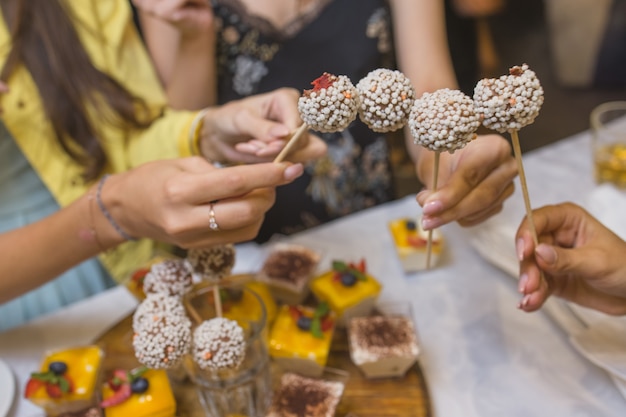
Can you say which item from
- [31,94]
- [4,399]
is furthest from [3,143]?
[4,399]

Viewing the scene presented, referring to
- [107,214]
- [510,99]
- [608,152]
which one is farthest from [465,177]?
[608,152]

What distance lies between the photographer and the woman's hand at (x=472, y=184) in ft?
2.60

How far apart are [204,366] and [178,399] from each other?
0.20 m

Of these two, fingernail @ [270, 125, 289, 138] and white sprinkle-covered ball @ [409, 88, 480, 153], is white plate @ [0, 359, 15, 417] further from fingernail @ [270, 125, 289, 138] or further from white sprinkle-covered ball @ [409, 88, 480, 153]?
white sprinkle-covered ball @ [409, 88, 480, 153]

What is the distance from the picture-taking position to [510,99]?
62 cm

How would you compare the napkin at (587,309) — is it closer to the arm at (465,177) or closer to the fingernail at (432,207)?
the arm at (465,177)

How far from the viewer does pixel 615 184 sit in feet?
4.37

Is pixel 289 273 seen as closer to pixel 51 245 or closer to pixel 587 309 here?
pixel 51 245

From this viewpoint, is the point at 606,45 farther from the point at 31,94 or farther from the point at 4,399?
the point at 4,399

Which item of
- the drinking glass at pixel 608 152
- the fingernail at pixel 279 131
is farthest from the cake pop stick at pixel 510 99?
the drinking glass at pixel 608 152

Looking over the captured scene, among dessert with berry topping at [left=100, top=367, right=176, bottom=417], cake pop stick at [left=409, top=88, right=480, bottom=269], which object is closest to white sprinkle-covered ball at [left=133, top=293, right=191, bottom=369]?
dessert with berry topping at [left=100, top=367, right=176, bottom=417]

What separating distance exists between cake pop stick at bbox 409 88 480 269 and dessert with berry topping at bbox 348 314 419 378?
472 mm

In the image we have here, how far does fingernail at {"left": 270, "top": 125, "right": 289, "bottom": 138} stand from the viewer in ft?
3.03

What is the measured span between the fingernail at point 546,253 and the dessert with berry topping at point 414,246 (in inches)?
16.2
